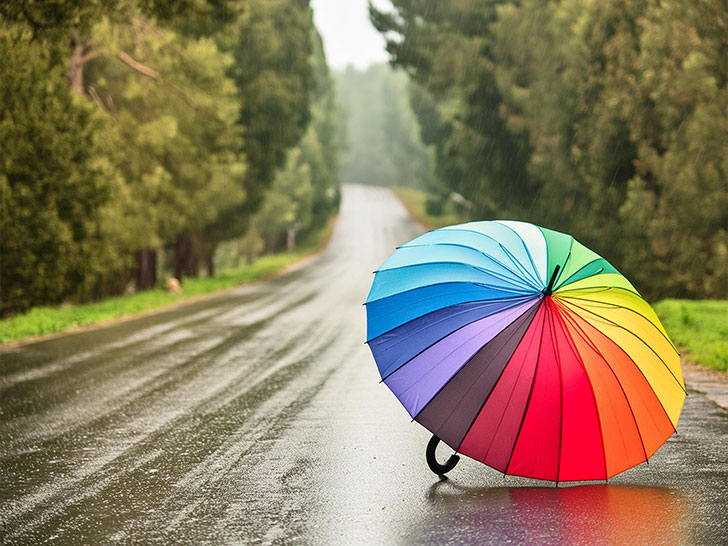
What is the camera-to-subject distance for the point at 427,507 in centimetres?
557

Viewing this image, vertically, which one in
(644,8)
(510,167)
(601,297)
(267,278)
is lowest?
(267,278)

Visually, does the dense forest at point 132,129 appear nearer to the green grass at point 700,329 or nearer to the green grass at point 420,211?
the green grass at point 700,329

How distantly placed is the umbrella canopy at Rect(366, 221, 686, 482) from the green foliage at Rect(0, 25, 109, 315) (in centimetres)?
1306

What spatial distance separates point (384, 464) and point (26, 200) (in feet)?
42.9

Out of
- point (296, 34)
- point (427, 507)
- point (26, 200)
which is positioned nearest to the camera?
point (427, 507)

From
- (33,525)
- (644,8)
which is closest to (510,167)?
(644,8)

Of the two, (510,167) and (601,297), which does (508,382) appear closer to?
(601,297)

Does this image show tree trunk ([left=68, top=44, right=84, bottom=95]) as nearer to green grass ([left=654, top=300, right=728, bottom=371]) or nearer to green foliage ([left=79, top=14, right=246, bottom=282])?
green foliage ([left=79, top=14, right=246, bottom=282])

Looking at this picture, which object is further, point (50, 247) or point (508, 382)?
point (50, 247)

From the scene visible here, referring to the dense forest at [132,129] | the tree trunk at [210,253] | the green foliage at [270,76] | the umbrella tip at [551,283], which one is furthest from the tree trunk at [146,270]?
the umbrella tip at [551,283]

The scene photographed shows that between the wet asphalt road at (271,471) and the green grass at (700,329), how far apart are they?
8.91 ft

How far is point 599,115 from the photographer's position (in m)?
25.7

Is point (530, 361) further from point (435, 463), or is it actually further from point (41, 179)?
point (41, 179)

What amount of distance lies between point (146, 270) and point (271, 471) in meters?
27.6
